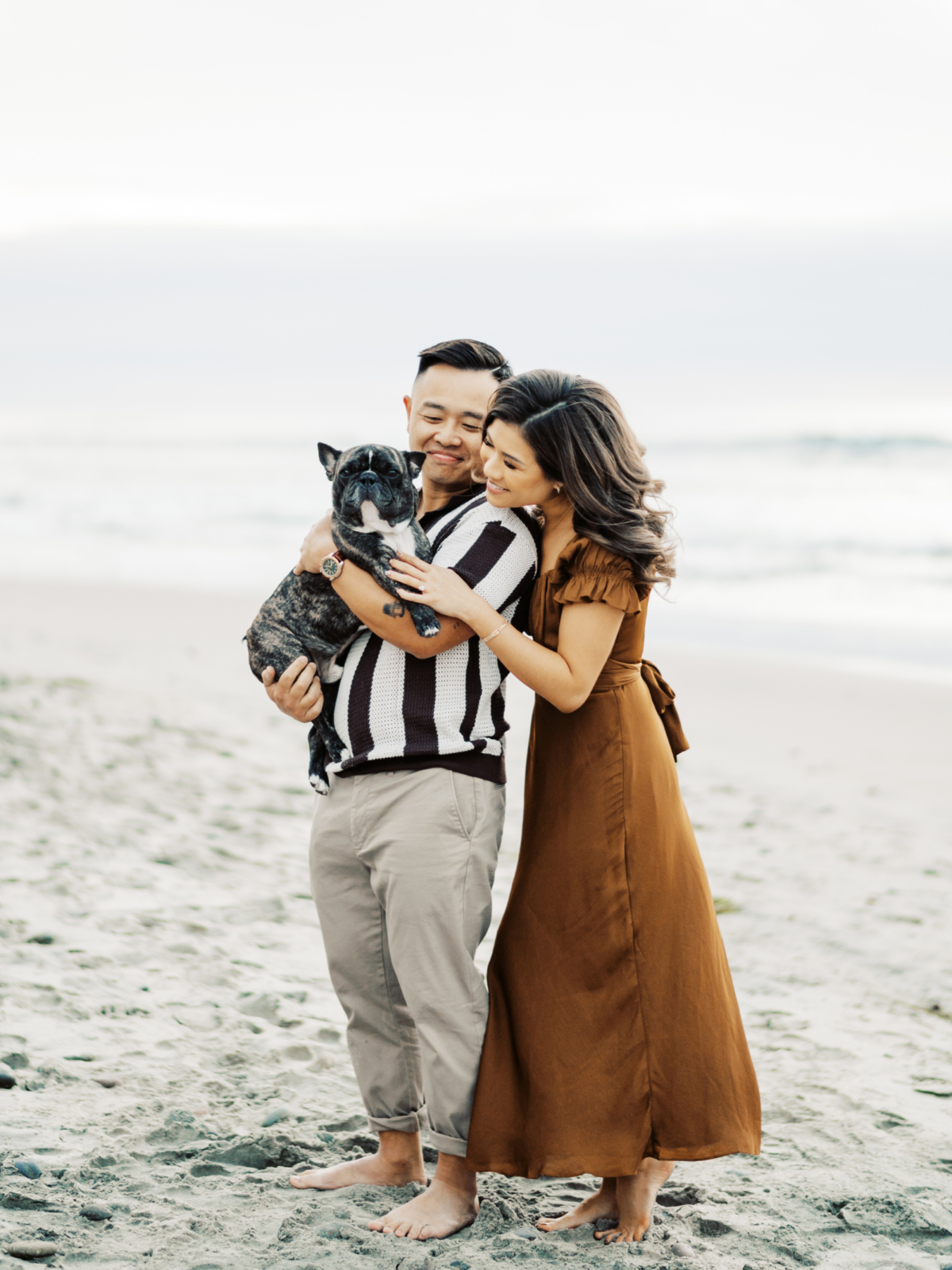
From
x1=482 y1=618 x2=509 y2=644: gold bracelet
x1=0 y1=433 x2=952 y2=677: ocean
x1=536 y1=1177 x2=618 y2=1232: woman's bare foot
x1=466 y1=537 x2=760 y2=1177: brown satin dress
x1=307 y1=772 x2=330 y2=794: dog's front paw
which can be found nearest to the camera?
x1=482 y1=618 x2=509 y2=644: gold bracelet

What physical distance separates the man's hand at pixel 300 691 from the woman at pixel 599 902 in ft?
1.33

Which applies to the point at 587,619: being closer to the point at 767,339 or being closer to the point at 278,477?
the point at 278,477

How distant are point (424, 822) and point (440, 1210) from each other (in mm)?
937

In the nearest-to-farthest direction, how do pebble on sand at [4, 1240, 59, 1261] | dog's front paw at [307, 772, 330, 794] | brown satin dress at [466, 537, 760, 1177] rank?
pebble on sand at [4, 1240, 59, 1261], brown satin dress at [466, 537, 760, 1177], dog's front paw at [307, 772, 330, 794]

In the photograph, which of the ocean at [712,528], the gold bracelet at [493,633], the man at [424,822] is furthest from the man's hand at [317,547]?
the ocean at [712,528]

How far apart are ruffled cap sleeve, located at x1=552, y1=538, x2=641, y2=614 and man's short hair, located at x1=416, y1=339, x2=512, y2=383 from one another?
58 cm

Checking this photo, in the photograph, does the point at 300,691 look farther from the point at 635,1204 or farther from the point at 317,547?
the point at 635,1204

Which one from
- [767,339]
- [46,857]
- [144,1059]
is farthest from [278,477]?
[144,1059]

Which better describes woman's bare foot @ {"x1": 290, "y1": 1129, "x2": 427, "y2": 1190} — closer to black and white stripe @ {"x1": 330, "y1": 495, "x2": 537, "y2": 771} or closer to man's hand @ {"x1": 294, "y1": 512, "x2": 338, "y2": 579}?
black and white stripe @ {"x1": 330, "y1": 495, "x2": 537, "y2": 771}

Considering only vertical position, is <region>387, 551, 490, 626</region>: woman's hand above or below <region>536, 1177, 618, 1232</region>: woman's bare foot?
above

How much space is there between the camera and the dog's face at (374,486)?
278 centimetres

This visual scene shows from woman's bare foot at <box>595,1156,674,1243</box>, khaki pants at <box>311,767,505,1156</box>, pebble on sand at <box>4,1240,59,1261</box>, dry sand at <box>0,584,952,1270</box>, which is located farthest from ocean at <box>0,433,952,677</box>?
pebble on sand at <box>4,1240,59,1261</box>

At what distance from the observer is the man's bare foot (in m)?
2.75

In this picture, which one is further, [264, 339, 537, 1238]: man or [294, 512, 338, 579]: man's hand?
[294, 512, 338, 579]: man's hand
